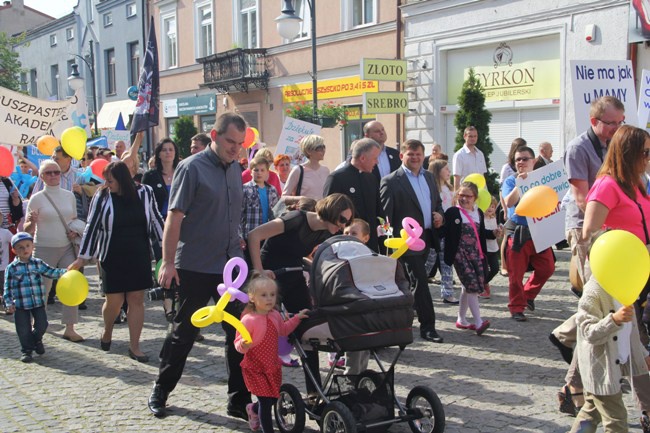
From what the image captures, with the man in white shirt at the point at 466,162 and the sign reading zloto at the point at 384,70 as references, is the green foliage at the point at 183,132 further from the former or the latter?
the man in white shirt at the point at 466,162

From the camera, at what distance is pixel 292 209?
5395 millimetres

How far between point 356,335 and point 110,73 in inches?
1420

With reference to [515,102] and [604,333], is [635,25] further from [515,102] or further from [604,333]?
[604,333]

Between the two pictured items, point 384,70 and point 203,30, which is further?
point 203,30

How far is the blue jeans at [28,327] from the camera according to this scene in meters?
6.79

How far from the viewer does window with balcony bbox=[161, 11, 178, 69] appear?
3102cm

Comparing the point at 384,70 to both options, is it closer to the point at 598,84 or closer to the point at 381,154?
the point at 381,154

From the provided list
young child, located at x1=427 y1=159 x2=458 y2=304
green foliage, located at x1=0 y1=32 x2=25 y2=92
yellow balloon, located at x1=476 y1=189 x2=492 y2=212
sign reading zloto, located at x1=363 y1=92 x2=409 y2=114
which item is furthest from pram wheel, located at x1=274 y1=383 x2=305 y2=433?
green foliage, located at x1=0 y1=32 x2=25 y2=92

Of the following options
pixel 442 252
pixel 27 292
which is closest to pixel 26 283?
pixel 27 292

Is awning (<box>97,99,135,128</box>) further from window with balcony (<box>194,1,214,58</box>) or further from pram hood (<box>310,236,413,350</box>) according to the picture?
pram hood (<box>310,236,413,350</box>)

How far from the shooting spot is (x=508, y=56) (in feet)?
56.1

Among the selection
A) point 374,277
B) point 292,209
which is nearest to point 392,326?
point 374,277

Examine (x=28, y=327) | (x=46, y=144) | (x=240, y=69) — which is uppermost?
(x=240, y=69)

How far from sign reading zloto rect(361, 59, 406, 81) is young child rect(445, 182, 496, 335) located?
679cm
